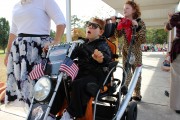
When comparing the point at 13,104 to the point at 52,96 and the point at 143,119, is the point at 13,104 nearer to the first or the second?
the point at 52,96

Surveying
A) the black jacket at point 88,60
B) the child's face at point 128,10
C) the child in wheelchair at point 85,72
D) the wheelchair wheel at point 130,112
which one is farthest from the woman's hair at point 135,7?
the wheelchair wheel at point 130,112

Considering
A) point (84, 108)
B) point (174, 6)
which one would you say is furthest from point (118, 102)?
point (174, 6)

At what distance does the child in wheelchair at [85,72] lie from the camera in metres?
2.10

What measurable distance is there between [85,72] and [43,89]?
585mm

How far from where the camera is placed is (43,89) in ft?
6.02

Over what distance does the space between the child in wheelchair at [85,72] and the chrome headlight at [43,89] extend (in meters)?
0.34

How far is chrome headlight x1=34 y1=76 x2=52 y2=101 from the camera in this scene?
1.82 metres

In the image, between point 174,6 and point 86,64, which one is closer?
point 86,64

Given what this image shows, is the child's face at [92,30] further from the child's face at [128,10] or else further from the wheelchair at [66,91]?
the child's face at [128,10]

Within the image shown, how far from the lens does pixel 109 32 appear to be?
2867mm

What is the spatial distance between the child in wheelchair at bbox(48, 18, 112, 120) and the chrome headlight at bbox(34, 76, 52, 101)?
1.10 feet

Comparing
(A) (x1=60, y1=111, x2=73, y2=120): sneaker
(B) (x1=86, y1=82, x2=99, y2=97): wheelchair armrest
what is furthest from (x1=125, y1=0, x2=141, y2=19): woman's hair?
(A) (x1=60, y1=111, x2=73, y2=120): sneaker

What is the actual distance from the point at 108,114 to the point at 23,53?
108 cm

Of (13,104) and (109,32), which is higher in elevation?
(109,32)
